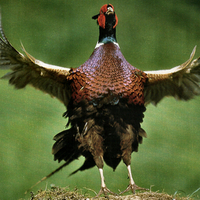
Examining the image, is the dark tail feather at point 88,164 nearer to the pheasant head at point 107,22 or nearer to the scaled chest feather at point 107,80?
the scaled chest feather at point 107,80

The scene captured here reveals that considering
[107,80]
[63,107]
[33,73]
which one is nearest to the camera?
[107,80]

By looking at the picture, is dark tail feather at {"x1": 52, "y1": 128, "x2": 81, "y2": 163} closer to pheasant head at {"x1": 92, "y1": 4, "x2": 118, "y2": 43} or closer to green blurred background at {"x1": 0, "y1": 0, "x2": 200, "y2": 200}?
green blurred background at {"x1": 0, "y1": 0, "x2": 200, "y2": 200}

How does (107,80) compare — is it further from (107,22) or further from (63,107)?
(63,107)

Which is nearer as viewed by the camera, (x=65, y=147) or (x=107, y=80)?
(x=107, y=80)

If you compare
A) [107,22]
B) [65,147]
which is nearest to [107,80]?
[107,22]

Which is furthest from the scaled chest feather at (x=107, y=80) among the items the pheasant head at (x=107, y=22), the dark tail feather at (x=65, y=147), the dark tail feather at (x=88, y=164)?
the dark tail feather at (x=88, y=164)

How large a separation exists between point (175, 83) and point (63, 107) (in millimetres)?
798

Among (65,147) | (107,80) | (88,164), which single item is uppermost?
(107,80)

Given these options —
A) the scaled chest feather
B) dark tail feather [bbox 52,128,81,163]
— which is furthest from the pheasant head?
dark tail feather [bbox 52,128,81,163]

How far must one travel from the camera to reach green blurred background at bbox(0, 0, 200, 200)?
1.88m

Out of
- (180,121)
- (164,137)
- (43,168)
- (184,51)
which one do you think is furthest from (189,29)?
(43,168)

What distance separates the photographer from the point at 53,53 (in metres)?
2.01

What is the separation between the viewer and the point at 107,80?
1.48 metres

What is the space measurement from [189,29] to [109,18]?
0.73 meters
